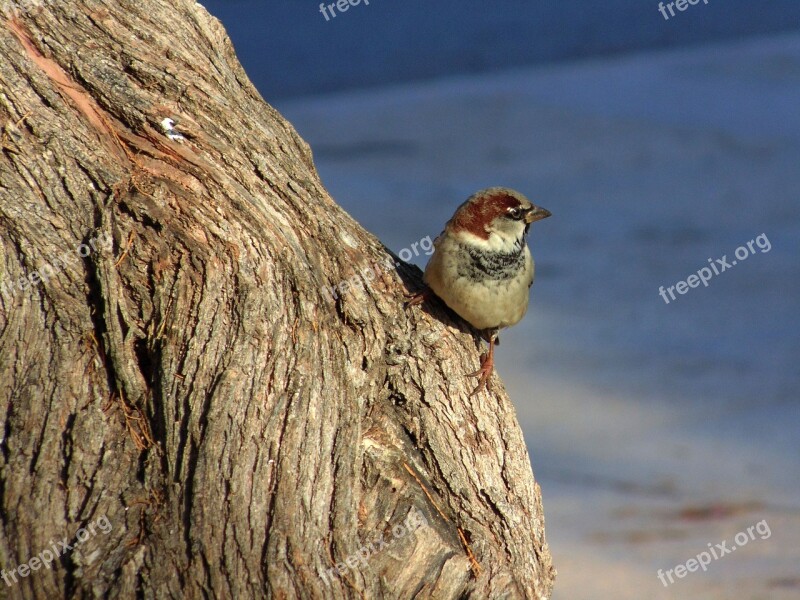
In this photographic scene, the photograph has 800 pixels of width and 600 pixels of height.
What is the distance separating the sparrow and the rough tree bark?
94 mm

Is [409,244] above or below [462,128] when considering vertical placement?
below

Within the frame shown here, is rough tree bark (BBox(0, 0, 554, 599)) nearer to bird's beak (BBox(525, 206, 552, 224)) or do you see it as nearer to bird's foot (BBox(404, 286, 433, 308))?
bird's foot (BBox(404, 286, 433, 308))

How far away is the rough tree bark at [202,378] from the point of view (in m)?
2.93

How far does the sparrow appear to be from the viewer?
135 inches

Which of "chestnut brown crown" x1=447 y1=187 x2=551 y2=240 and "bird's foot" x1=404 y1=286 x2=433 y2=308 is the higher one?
"chestnut brown crown" x1=447 y1=187 x2=551 y2=240

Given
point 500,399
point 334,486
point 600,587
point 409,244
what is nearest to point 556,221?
point 409,244

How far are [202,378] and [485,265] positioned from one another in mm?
1001

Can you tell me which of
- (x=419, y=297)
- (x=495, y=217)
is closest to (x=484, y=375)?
(x=419, y=297)

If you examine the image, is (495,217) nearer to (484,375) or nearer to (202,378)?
(484,375)

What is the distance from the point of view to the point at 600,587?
4.97 metres

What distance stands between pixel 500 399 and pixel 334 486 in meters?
0.68

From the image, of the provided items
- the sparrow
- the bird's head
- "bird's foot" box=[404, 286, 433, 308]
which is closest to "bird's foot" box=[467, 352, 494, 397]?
the sparrow

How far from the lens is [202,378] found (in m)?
3.02

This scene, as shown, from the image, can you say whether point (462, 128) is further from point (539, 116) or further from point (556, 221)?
point (556, 221)
